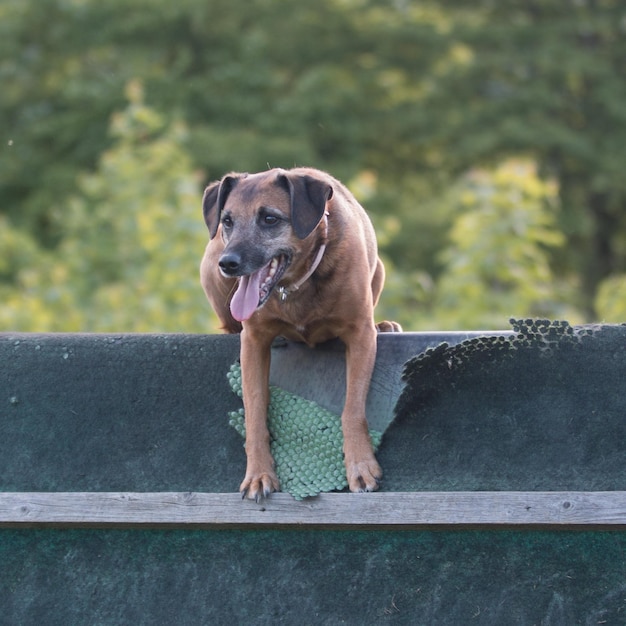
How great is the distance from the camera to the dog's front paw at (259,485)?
14.7 ft

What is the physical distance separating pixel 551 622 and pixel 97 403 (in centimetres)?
213

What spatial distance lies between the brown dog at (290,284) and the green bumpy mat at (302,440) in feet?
0.24

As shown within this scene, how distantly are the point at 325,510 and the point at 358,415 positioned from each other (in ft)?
1.48

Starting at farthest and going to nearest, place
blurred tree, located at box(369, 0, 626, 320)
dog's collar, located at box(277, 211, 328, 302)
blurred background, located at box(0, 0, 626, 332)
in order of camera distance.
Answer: blurred tree, located at box(369, 0, 626, 320), blurred background, located at box(0, 0, 626, 332), dog's collar, located at box(277, 211, 328, 302)

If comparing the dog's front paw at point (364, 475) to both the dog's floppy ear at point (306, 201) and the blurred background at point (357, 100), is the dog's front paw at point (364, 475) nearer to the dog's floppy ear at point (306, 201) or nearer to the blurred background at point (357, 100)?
the dog's floppy ear at point (306, 201)

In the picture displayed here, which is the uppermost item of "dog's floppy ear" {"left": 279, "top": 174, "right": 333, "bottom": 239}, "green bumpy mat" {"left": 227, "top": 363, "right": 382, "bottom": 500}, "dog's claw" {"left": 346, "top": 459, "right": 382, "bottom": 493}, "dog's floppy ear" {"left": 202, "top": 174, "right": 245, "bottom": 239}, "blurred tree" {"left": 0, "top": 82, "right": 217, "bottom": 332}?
"dog's floppy ear" {"left": 279, "top": 174, "right": 333, "bottom": 239}

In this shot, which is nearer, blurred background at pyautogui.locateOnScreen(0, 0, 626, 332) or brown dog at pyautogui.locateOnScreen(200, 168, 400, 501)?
brown dog at pyautogui.locateOnScreen(200, 168, 400, 501)

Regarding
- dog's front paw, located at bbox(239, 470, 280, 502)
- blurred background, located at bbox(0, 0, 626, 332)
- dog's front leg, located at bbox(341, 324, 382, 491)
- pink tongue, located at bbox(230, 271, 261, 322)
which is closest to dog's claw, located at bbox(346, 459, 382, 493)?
dog's front leg, located at bbox(341, 324, 382, 491)

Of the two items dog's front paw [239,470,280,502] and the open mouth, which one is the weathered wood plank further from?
the open mouth

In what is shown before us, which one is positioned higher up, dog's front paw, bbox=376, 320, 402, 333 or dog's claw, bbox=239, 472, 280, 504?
dog's claw, bbox=239, 472, 280, 504

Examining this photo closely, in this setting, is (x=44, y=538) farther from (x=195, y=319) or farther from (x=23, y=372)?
(x=195, y=319)

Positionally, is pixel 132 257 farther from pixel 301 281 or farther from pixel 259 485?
pixel 259 485

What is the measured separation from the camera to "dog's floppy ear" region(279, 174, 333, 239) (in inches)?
183

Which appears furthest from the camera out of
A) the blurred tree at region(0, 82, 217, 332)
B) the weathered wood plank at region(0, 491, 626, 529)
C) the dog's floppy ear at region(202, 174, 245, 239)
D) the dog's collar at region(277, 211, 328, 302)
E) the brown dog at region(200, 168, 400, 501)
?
the blurred tree at region(0, 82, 217, 332)
